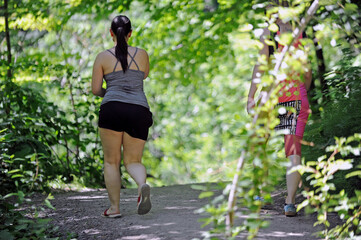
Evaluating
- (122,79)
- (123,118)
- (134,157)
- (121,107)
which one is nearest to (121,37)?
(122,79)

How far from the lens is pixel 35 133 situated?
750 centimetres

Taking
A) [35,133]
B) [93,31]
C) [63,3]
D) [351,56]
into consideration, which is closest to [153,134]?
[93,31]

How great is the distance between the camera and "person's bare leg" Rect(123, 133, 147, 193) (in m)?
4.94

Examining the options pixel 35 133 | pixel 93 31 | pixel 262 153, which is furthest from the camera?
pixel 93 31

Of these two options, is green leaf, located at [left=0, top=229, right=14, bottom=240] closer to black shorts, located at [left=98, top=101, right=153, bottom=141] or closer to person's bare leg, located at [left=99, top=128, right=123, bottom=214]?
person's bare leg, located at [left=99, top=128, right=123, bottom=214]

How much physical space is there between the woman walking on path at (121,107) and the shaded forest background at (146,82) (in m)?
0.73

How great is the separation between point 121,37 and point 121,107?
67 centimetres

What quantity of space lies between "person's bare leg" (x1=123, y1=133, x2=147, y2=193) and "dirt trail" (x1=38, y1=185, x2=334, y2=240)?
0.39 metres

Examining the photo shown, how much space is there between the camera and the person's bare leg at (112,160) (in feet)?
Result: 16.1

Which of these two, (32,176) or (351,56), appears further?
(32,176)

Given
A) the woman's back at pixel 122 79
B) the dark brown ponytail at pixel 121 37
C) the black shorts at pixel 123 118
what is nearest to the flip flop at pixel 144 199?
the black shorts at pixel 123 118

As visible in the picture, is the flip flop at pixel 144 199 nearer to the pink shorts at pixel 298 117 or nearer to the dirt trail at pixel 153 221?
the dirt trail at pixel 153 221

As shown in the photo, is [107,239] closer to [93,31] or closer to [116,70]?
[116,70]

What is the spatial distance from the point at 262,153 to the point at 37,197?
4880 millimetres
